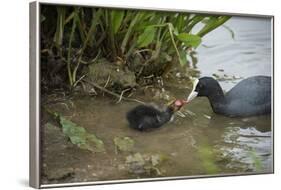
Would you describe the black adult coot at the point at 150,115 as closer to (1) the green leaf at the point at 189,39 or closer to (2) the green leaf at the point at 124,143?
(2) the green leaf at the point at 124,143

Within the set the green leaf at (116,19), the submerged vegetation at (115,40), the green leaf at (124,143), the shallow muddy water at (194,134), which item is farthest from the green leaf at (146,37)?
the green leaf at (124,143)

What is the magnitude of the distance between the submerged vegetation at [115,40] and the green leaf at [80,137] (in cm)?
14

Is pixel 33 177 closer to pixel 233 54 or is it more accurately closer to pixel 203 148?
pixel 203 148

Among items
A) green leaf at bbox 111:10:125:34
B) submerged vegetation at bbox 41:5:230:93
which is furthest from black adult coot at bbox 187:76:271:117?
green leaf at bbox 111:10:125:34

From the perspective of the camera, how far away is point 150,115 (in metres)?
2.65

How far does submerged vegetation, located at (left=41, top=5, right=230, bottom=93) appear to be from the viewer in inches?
97.6

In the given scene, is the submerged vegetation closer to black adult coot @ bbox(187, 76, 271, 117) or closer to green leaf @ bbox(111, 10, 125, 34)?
green leaf @ bbox(111, 10, 125, 34)

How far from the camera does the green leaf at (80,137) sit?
2500mm

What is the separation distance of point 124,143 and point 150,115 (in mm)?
155

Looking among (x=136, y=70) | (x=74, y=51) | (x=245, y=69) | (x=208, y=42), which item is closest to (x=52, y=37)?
(x=74, y=51)

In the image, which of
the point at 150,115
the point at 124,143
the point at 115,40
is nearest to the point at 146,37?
the point at 115,40

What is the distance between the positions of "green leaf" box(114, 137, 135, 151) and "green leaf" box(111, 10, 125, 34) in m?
0.40

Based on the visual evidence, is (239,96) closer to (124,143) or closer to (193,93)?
(193,93)

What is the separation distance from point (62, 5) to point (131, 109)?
0.47m
